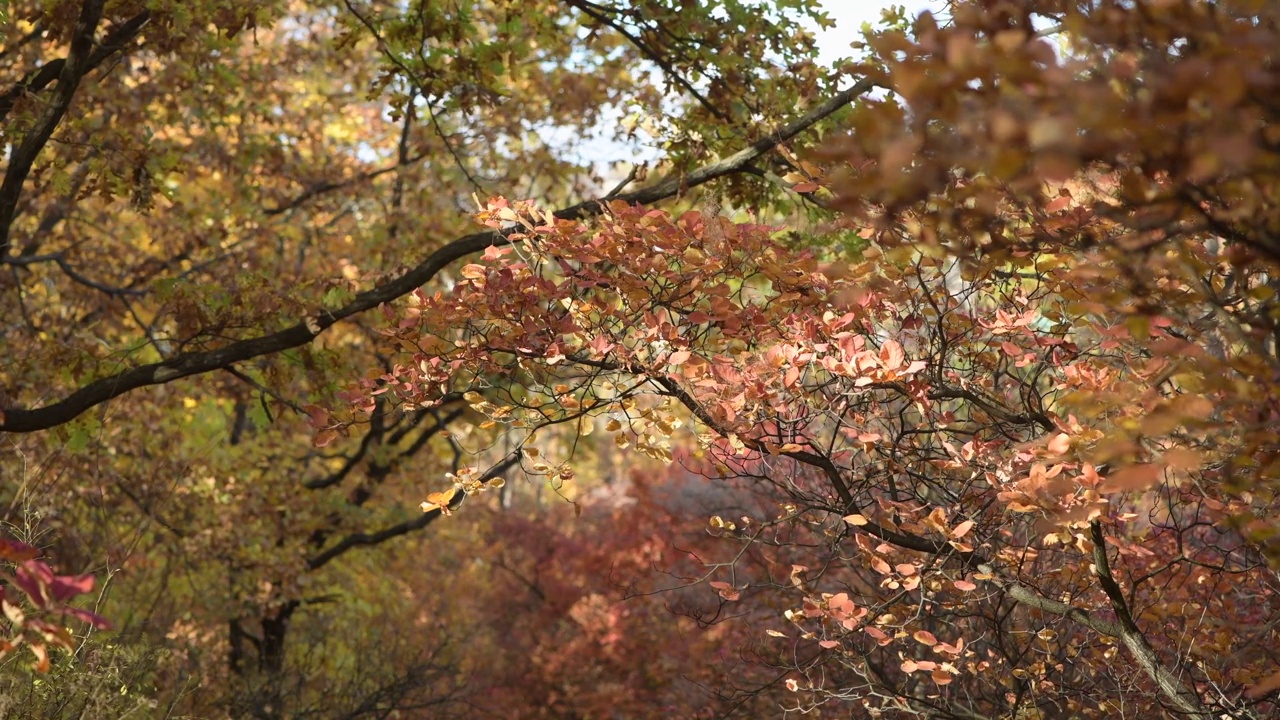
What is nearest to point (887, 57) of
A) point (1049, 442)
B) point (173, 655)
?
point (1049, 442)

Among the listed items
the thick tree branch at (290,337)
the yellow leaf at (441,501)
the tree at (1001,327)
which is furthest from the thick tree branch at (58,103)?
the yellow leaf at (441,501)

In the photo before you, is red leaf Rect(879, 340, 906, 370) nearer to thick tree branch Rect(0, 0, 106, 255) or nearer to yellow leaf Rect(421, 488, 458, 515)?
yellow leaf Rect(421, 488, 458, 515)

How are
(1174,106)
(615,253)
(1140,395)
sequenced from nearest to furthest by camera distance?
1. (1174,106)
2. (1140,395)
3. (615,253)

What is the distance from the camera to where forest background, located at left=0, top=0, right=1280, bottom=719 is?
2.15 meters

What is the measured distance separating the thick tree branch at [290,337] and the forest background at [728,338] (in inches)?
0.8

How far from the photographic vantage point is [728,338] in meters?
4.63

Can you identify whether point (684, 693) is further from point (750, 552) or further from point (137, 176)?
point (137, 176)

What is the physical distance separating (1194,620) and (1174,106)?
4.18 meters

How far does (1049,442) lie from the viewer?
3240 millimetres

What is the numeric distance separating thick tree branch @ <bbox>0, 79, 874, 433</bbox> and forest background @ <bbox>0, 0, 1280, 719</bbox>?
2 cm

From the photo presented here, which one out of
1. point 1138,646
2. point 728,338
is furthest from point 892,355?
point 1138,646

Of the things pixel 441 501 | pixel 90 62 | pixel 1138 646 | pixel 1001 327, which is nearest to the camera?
pixel 1138 646

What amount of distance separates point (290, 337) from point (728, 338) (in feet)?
8.50

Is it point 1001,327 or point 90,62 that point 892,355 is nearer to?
point 1001,327
